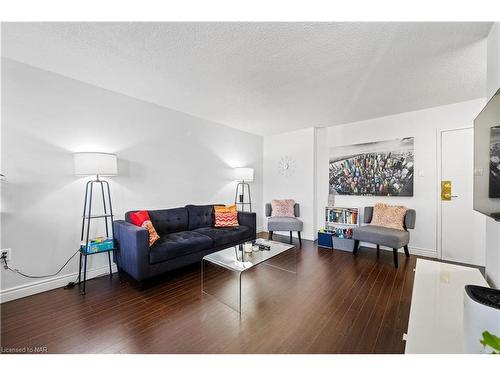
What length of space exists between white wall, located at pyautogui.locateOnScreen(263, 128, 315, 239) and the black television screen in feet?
9.02

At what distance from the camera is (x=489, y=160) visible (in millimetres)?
1352

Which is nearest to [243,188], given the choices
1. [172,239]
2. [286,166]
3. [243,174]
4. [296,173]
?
[243,174]

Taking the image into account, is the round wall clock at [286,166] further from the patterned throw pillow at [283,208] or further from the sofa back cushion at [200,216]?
the sofa back cushion at [200,216]

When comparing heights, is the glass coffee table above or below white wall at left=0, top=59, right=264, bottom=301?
below

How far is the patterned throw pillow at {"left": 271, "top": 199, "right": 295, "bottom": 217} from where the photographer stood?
4301 millimetres

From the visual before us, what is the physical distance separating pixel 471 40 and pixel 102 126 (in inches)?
152

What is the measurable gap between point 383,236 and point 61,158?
415 centimetres

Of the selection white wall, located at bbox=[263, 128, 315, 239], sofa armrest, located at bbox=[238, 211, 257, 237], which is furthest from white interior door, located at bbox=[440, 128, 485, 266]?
sofa armrest, located at bbox=[238, 211, 257, 237]

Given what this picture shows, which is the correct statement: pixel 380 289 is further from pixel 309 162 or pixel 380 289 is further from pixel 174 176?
pixel 174 176

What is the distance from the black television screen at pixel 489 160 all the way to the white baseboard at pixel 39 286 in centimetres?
375

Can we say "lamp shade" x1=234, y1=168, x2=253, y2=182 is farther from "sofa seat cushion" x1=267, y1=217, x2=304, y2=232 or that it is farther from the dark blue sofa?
"sofa seat cushion" x1=267, y1=217, x2=304, y2=232

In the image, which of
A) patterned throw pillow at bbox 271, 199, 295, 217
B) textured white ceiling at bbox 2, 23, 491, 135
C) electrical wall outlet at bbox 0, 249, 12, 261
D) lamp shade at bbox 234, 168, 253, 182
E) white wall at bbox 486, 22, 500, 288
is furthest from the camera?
patterned throw pillow at bbox 271, 199, 295, 217

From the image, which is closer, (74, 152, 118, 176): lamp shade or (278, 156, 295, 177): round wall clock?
(74, 152, 118, 176): lamp shade
